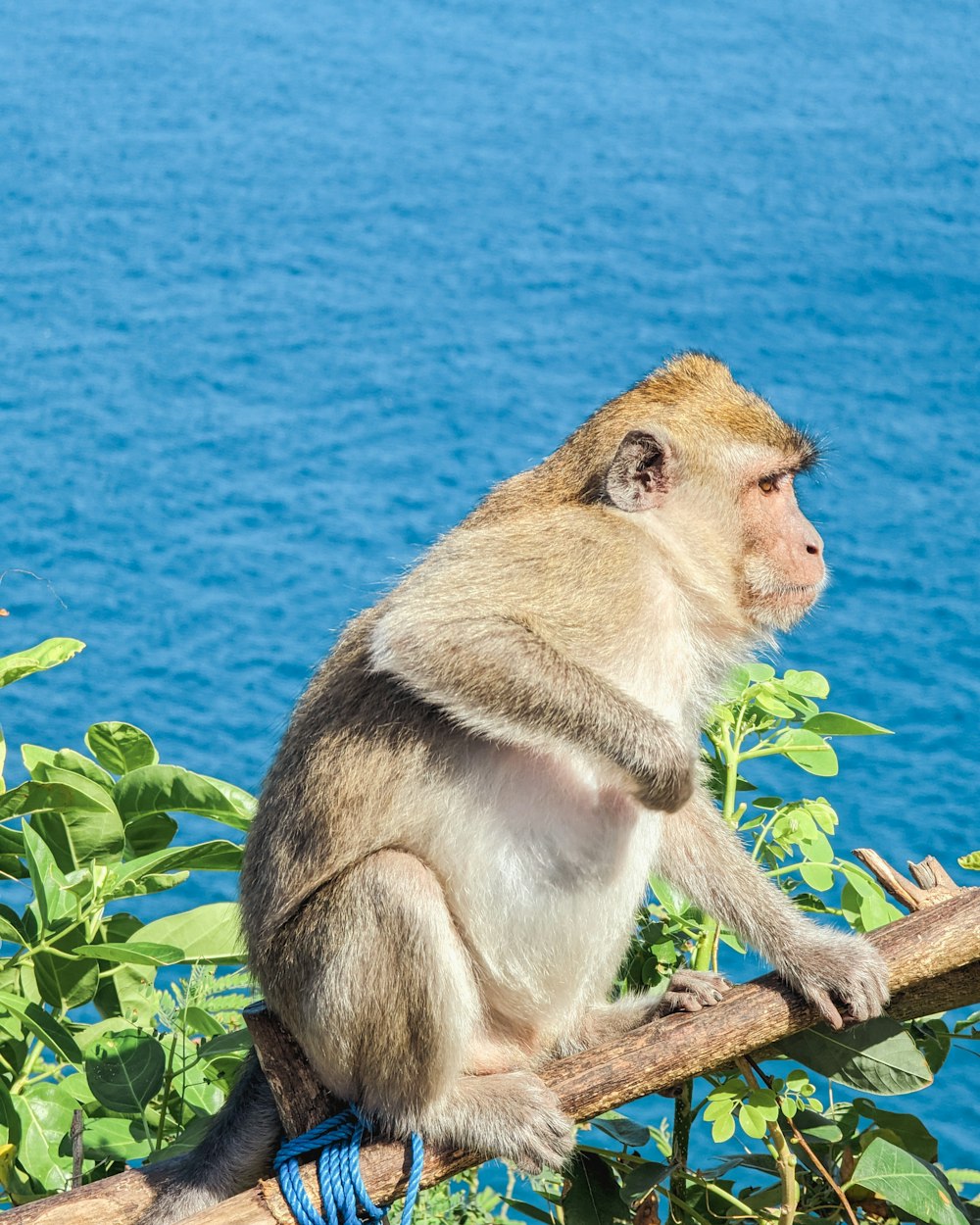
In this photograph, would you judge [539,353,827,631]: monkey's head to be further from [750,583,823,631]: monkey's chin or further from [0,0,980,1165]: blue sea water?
[0,0,980,1165]: blue sea water

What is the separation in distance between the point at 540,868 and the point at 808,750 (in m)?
0.61

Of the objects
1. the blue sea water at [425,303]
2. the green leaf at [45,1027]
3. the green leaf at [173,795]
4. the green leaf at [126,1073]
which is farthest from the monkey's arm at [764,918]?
the blue sea water at [425,303]

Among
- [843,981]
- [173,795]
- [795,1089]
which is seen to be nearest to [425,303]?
[173,795]

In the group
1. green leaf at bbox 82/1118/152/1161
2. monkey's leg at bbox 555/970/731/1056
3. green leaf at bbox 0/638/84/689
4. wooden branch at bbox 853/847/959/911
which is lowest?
green leaf at bbox 82/1118/152/1161

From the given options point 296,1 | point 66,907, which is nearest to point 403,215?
point 296,1

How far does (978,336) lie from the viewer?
9438mm

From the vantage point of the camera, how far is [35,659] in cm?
302

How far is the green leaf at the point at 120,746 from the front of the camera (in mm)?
3098

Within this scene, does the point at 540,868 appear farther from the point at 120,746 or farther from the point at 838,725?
the point at 120,746

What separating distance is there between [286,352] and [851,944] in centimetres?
790

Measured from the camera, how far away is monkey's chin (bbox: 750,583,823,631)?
2.50 metres

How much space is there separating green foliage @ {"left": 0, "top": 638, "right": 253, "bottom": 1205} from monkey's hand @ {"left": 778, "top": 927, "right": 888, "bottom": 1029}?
1.00 meters

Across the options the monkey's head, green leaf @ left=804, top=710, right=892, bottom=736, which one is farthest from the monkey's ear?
green leaf @ left=804, top=710, right=892, bottom=736

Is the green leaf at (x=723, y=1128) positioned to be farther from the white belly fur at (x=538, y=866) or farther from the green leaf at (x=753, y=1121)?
the white belly fur at (x=538, y=866)
